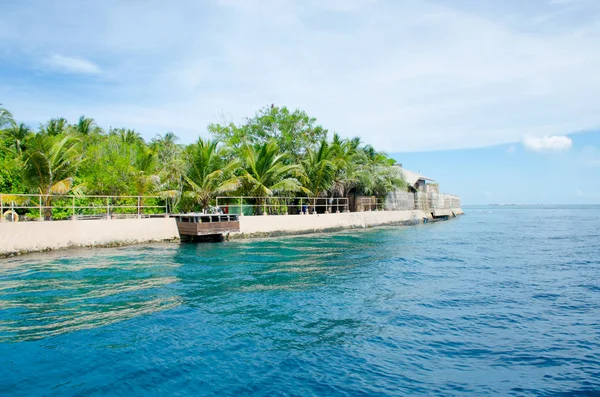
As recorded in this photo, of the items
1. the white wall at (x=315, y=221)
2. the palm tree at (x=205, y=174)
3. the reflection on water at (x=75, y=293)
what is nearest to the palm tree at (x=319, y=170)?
the white wall at (x=315, y=221)

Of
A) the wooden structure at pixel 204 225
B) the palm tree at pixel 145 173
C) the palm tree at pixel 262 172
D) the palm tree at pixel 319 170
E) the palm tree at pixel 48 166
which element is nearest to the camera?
the palm tree at pixel 48 166

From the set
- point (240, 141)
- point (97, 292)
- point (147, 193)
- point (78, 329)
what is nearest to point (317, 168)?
point (240, 141)

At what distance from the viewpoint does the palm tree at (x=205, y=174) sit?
2289 centimetres

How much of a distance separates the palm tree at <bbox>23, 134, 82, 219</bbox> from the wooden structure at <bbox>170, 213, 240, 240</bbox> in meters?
5.21

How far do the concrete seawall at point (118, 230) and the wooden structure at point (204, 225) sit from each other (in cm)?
45

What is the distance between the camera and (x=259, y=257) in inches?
615

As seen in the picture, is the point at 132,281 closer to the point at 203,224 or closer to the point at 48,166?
the point at 203,224

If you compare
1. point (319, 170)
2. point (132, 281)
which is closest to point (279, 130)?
point (319, 170)

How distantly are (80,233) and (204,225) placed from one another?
17.7 ft

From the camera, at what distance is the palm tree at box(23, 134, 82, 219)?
1714cm

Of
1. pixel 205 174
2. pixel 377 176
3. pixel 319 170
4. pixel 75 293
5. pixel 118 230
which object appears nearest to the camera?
pixel 75 293

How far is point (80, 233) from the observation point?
16.9m

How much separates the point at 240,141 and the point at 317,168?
6151 millimetres

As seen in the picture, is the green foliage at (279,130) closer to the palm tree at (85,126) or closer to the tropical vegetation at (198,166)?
the tropical vegetation at (198,166)
